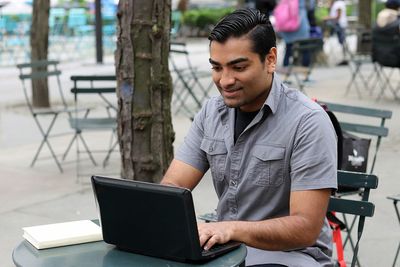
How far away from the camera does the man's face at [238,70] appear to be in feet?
9.09

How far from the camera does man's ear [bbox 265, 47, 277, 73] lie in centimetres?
284

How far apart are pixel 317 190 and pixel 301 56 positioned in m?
12.1

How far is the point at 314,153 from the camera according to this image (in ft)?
9.05

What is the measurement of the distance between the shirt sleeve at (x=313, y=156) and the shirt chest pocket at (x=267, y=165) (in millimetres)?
51

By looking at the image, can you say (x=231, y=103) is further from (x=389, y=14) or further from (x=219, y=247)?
(x=389, y=14)

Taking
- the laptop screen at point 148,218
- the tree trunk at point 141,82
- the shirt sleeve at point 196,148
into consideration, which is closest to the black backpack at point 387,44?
the tree trunk at point 141,82

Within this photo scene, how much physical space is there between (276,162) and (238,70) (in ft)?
1.19

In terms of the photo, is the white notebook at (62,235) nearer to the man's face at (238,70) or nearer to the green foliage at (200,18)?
the man's face at (238,70)

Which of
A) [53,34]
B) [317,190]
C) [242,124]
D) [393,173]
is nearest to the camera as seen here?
[317,190]

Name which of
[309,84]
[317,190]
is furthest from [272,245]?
[309,84]

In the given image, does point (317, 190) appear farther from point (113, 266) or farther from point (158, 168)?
point (158, 168)

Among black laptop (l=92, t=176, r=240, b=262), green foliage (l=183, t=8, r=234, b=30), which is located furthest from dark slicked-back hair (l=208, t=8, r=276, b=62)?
green foliage (l=183, t=8, r=234, b=30)

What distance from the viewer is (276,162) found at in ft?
9.27

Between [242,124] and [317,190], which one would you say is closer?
[317,190]
